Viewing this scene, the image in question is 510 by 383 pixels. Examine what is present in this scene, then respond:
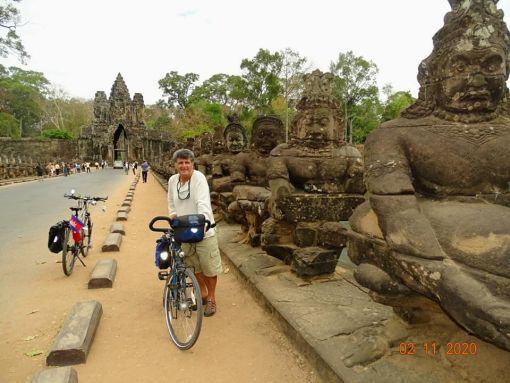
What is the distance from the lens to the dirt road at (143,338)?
9.01ft

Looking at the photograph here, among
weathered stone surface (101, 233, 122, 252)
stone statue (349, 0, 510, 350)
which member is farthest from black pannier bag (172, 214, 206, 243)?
weathered stone surface (101, 233, 122, 252)

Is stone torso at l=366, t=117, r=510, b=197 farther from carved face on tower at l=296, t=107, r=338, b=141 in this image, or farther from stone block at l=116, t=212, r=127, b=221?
stone block at l=116, t=212, r=127, b=221

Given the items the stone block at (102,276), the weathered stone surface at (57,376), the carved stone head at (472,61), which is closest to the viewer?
the carved stone head at (472,61)

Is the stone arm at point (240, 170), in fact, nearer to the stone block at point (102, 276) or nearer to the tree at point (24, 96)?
the stone block at point (102, 276)

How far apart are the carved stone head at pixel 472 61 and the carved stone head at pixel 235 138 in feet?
18.9

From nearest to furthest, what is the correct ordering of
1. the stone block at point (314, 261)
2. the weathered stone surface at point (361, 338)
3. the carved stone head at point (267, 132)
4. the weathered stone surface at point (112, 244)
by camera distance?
the weathered stone surface at point (361, 338) < the stone block at point (314, 261) < the carved stone head at point (267, 132) < the weathered stone surface at point (112, 244)

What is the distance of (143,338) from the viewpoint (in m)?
3.31

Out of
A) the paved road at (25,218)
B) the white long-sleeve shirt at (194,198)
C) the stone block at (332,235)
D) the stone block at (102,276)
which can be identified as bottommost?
the paved road at (25,218)

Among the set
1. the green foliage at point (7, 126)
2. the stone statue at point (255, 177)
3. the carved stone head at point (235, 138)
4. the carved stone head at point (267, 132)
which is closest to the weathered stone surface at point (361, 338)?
the stone statue at point (255, 177)

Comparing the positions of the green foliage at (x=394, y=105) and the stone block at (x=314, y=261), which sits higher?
the green foliage at (x=394, y=105)

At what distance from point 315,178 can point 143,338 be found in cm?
248

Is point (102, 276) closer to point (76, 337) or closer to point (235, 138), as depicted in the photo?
Result: point (76, 337)

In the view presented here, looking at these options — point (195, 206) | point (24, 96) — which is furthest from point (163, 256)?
point (24, 96)

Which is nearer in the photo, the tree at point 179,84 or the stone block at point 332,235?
the stone block at point 332,235
